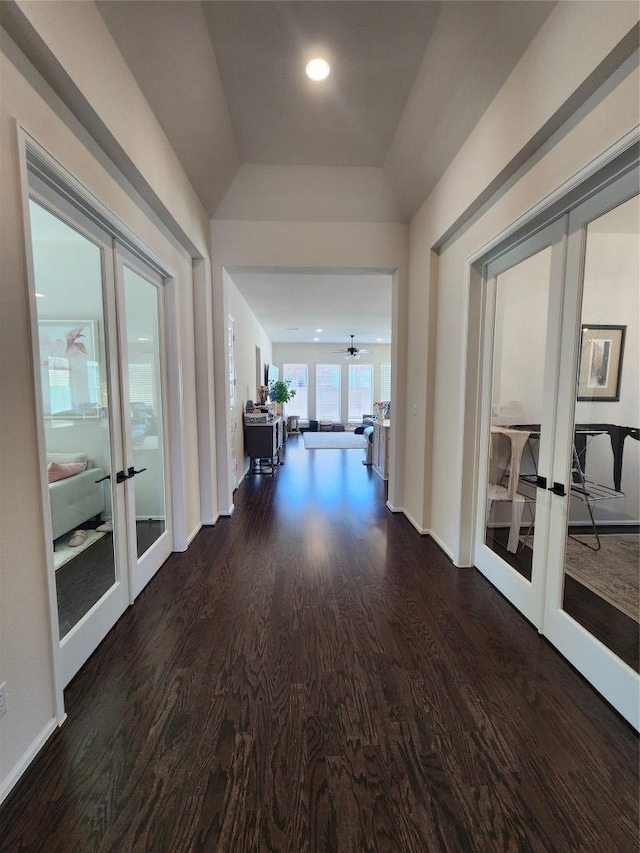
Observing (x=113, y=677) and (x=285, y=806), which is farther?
(x=113, y=677)

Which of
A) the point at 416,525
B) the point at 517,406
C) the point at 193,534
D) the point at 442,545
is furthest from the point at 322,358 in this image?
the point at 517,406

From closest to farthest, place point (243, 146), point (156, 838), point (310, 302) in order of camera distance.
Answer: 1. point (156, 838)
2. point (243, 146)
3. point (310, 302)

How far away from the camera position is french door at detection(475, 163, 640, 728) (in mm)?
1689

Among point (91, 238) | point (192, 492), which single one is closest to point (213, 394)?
point (192, 492)

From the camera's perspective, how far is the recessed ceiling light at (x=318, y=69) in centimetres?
225

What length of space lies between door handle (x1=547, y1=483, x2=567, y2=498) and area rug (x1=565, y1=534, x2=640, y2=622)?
0.84ft

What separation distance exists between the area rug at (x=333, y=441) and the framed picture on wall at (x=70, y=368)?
6.45 meters

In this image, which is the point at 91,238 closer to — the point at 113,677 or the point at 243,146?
the point at 243,146

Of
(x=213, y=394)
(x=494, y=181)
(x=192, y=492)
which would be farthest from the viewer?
(x=213, y=394)

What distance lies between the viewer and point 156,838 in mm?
1112

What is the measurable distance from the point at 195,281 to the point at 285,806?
3.60 metres

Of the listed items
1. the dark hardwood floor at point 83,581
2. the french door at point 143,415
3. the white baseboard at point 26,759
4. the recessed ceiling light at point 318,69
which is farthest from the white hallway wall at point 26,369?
the recessed ceiling light at point 318,69

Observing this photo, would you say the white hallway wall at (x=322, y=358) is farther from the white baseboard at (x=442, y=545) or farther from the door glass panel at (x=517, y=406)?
the door glass panel at (x=517, y=406)

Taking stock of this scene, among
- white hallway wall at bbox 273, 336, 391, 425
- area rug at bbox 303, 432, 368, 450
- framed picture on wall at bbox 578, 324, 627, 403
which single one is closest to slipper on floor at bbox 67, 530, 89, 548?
framed picture on wall at bbox 578, 324, 627, 403
